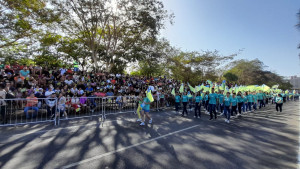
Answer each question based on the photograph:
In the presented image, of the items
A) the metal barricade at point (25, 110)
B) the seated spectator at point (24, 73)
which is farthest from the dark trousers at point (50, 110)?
the seated spectator at point (24, 73)

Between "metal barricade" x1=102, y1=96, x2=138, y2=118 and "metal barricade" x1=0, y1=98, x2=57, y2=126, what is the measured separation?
2.57m

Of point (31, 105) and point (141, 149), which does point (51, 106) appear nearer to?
point (31, 105)

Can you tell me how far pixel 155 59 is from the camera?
22.9 meters

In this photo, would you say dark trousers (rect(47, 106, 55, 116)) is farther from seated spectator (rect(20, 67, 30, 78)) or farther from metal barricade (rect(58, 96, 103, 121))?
seated spectator (rect(20, 67, 30, 78))

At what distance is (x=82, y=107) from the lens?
30.4 feet

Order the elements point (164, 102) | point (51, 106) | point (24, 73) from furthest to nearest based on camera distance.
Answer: point (164, 102) < point (24, 73) < point (51, 106)

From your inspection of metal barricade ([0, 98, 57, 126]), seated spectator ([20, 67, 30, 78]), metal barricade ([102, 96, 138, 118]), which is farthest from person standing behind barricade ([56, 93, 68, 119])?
seated spectator ([20, 67, 30, 78])

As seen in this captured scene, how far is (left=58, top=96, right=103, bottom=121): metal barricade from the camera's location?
8805 mm

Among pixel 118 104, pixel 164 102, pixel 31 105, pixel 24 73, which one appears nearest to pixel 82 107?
pixel 118 104

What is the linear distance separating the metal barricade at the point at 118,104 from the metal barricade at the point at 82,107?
349mm

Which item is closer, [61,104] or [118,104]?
[61,104]

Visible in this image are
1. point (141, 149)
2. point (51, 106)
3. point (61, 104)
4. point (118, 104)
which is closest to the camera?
point (141, 149)

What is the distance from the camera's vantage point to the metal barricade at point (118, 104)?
9461mm

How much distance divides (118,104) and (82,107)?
6.92 ft
